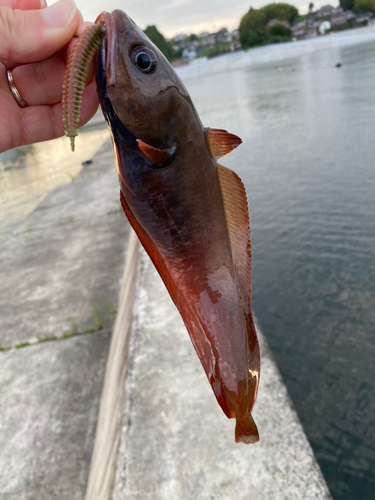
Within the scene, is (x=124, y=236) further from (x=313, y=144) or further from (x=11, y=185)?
(x=11, y=185)

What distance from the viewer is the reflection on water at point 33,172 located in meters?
10.4

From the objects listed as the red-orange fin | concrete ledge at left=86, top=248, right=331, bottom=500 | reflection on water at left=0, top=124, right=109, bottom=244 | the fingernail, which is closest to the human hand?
the fingernail

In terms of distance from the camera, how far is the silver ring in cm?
180

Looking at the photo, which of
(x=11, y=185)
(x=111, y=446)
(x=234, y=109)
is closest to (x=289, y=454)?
(x=111, y=446)

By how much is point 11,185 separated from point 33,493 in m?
11.9

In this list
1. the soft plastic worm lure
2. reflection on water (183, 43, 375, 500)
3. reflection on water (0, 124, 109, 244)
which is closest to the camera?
the soft plastic worm lure

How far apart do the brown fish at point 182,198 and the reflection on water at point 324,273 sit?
2204 millimetres

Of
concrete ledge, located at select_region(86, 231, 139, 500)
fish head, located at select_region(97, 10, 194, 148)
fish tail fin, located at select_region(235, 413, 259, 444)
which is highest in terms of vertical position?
fish head, located at select_region(97, 10, 194, 148)

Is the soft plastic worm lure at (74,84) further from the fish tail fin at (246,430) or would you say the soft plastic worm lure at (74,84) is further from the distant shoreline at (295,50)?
the distant shoreline at (295,50)

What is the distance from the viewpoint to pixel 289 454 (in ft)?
6.30

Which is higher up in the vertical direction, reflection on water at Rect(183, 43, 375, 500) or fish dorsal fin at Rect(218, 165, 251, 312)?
fish dorsal fin at Rect(218, 165, 251, 312)

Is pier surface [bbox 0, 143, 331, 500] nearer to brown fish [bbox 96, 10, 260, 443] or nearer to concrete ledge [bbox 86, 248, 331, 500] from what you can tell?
concrete ledge [bbox 86, 248, 331, 500]

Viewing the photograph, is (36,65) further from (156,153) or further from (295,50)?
(295,50)

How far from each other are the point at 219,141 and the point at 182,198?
216 millimetres
